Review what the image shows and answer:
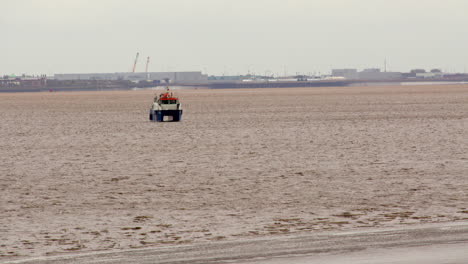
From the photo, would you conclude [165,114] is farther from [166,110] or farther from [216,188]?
[216,188]

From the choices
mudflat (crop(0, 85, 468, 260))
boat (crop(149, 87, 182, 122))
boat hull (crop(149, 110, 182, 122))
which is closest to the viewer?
mudflat (crop(0, 85, 468, 260))

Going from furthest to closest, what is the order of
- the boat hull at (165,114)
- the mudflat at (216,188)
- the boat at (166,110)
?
the boat at (166,110), the boat hull at (165,114), the mudflat at (216,188)

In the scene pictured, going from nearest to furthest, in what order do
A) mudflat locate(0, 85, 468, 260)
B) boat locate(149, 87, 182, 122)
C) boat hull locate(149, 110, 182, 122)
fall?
mudflat locate(0, 85, 468, 260), boat hull locate(149, 110, 182, 122), boat locate(149, 87, 182, 122)

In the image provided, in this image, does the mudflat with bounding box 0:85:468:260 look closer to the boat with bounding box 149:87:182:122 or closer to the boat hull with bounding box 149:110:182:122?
the boat hull with bounding box 149:110:182:122

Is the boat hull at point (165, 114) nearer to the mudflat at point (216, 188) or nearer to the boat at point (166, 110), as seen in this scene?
the boat at point (166, 110)

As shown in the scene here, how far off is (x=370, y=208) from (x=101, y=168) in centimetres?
1361

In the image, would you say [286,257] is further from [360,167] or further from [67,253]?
[360,167]

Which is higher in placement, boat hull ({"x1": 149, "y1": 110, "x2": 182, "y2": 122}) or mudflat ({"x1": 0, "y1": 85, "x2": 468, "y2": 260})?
mudflat ({"x1": 0, "y1": 85, "x2": 468, "y2": 260})

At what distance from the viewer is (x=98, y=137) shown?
48.9 meters

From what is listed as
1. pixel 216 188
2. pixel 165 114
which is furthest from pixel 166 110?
pixel 216 188

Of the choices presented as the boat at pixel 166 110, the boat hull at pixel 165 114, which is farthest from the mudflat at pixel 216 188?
the boat at pixel 166 110

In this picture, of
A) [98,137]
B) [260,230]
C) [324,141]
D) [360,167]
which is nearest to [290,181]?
[360,167]

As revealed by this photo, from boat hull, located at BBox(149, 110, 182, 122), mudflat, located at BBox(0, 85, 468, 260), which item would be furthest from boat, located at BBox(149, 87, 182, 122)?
mudflat, located at BBox(0, 85, 468, 260)

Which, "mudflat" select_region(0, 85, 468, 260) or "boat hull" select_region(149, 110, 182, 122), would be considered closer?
"mudflat" select_region(0, 85, 468, 260)
